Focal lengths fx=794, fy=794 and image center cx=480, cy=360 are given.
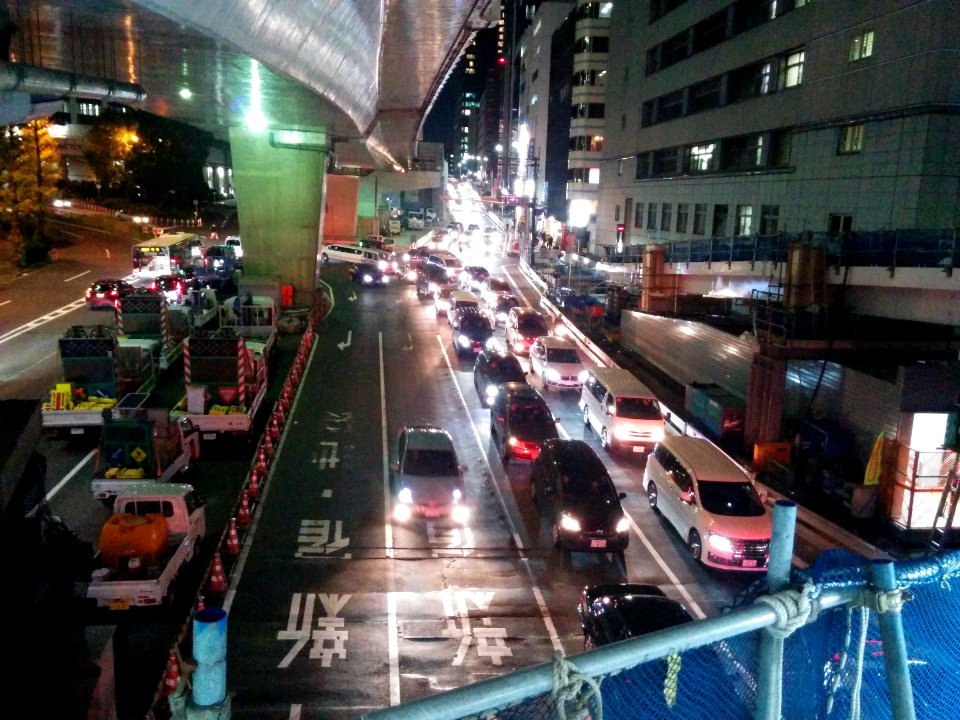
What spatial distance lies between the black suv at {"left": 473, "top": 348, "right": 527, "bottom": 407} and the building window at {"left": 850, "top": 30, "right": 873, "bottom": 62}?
15.0 metres

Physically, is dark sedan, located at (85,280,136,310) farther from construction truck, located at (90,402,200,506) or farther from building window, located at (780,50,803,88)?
building window, located at (780,50,803,88)

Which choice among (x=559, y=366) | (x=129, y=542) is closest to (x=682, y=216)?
(x=559, y=366)

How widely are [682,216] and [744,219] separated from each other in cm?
723

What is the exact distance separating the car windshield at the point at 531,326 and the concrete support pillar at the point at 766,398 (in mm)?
13815

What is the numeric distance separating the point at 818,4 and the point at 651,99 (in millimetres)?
18703

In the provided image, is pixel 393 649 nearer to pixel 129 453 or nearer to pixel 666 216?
pixel 129 453

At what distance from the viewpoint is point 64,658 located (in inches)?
353

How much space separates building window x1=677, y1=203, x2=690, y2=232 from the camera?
41.4m

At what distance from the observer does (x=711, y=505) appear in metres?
15.1

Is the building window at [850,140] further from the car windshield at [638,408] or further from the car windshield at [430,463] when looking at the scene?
the car windshield at [430,463]

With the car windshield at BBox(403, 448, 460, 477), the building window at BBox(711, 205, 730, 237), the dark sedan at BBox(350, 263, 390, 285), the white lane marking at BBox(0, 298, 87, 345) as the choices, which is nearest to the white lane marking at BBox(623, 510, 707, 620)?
the car windshield at BBox(403, 448, 460, 477)

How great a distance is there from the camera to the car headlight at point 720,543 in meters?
14.4

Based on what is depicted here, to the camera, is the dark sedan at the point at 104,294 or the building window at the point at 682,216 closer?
the dark sedan at the point at 104,294

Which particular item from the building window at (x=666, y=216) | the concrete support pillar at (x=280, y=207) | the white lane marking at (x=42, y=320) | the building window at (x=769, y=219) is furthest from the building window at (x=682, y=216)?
the white lane marking at (x=42, y=320)
